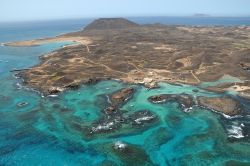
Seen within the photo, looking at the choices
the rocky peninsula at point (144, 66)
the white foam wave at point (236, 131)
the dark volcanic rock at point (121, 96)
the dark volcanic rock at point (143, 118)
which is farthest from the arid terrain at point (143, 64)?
the white foam wave at point (236, 131)

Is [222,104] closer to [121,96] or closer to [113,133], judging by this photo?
[121,96]

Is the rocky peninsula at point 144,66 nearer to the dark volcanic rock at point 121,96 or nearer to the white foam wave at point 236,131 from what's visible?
the dark volcanic rock at point 121,96

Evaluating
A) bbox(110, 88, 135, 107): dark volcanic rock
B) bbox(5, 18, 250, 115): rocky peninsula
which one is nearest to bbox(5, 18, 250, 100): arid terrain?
bbox(5, 18, 250, 115): rocky peninsula

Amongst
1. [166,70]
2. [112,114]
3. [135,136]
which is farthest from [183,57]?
[135,136]

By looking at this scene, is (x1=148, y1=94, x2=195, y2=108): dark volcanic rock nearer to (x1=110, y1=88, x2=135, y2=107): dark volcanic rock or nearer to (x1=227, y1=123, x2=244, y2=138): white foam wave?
(x1=110, y1=88, x2=135, y2=107): dark volcanic rock

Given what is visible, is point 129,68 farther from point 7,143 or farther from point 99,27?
point 99,27

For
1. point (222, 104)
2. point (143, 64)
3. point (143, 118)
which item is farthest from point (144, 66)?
point (143, 118)
